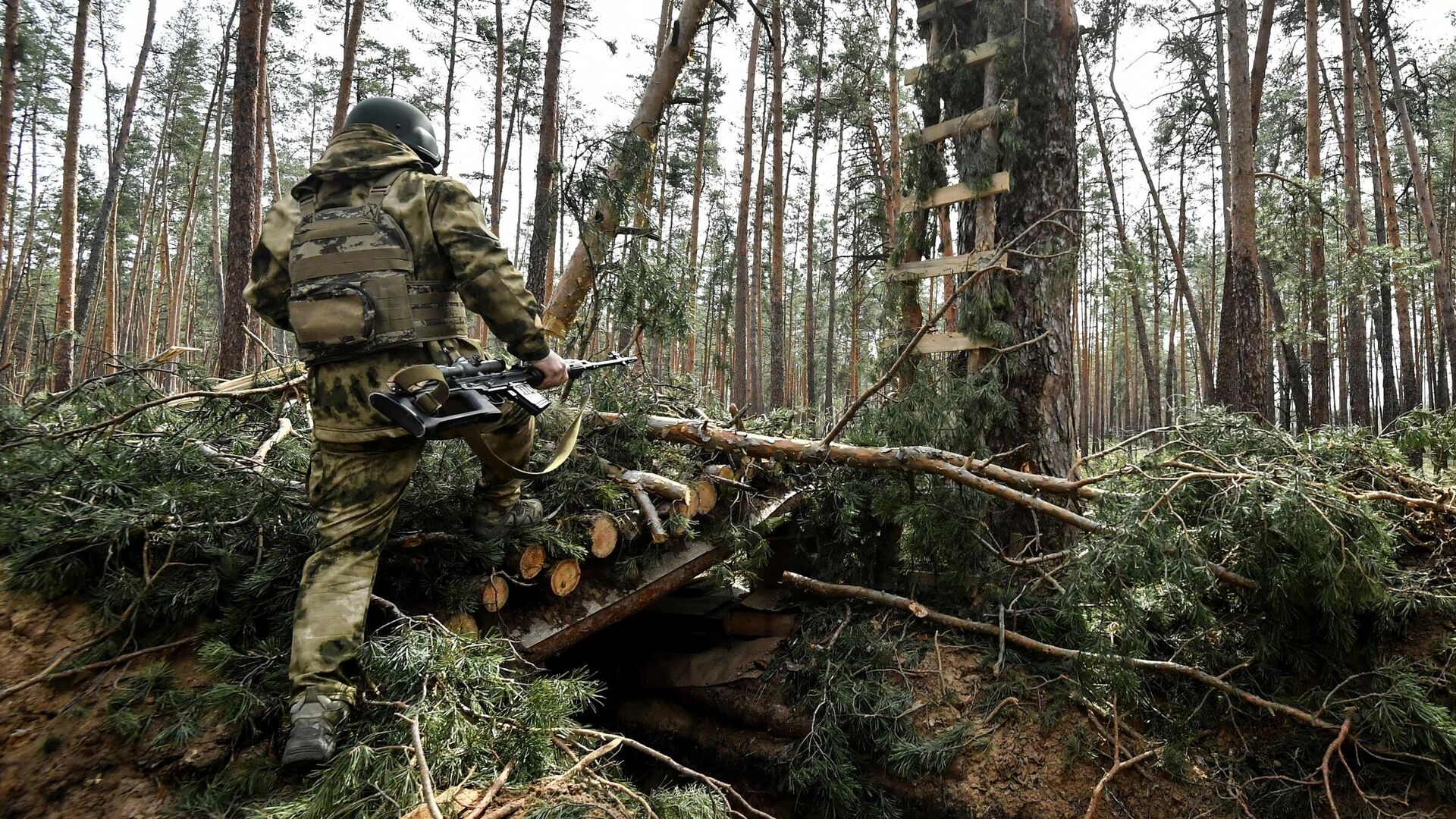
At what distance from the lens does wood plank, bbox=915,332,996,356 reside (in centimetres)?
405

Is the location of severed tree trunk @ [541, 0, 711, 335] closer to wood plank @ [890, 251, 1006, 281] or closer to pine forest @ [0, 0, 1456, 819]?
pine forest @ [0, 0, 1456, 819]

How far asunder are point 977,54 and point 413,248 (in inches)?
149

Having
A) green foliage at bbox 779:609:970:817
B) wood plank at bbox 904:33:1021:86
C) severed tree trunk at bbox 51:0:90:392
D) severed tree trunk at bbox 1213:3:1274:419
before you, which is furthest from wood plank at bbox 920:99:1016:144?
severed tree trunk at bbox 51:0:90:392

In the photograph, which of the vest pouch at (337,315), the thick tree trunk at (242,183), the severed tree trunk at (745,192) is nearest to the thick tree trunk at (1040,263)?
the vest pouch at (337,315)

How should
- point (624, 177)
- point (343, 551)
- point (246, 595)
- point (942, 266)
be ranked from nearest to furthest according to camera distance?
point (343, 551), point (246, 595), point (942, 266), point (624, 177)

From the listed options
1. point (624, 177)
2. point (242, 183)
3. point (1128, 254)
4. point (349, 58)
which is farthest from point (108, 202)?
point (1128, 254)

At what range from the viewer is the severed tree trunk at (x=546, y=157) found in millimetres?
5707

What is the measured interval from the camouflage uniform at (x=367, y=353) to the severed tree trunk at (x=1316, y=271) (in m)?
11.6

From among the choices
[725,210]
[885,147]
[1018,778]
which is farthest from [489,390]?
[725,210]

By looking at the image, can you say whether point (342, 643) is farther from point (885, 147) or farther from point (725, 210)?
point (725, 210)

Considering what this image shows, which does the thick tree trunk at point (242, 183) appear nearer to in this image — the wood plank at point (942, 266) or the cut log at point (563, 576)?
the cut log at point (563, 576)

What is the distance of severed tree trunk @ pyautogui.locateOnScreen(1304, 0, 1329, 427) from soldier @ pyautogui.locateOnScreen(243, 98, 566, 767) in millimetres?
11657

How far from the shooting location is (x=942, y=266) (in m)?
4.24

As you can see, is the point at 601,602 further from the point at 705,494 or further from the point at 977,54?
the point at 977,54
